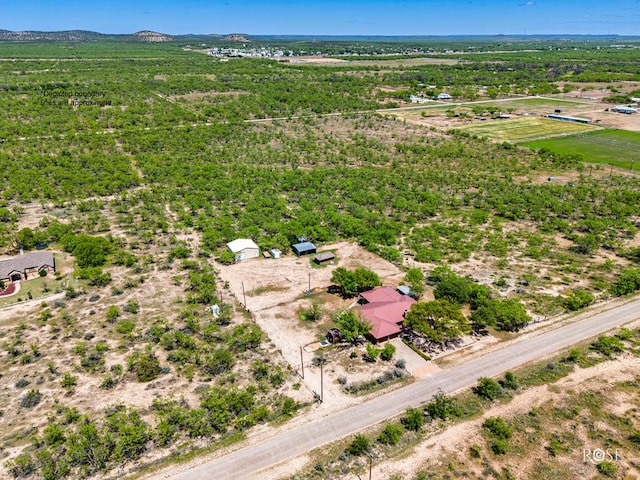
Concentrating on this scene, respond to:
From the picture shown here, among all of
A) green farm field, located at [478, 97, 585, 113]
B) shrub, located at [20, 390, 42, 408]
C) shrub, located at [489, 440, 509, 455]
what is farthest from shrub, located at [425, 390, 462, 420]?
green farm field, located at [478, 97, 585, 113]

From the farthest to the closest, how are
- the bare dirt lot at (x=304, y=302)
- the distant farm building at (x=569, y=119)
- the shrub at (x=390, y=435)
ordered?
the distant farm building at (x=569, y=119) → the bare dirt lot at (x=304, y=302) → the shrub at (x=390, y=435)

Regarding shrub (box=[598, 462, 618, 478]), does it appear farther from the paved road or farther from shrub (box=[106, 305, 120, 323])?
shrub (box=[106, 305, 120, 323])

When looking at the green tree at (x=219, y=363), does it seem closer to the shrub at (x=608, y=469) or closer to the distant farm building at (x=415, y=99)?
the shrub at (x=608, y=469)

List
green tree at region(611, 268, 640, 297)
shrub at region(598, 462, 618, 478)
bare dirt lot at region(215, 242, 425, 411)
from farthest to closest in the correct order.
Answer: green tree at region(611, 268, 640, 297) < bare dirt lot at region(215, 242, 425, 411) < shrub at region(598, 462, 618, 478)

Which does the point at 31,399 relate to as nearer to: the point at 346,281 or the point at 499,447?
the point at 346,281

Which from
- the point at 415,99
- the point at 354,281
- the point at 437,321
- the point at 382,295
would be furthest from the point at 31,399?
the point at 415,99

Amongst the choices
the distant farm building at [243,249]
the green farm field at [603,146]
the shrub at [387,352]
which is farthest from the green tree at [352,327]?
the green farm field at [603,146]
